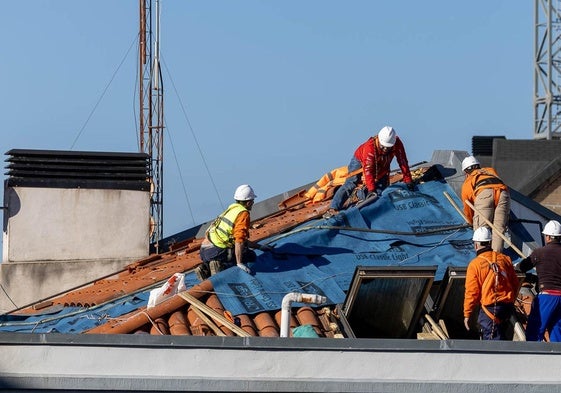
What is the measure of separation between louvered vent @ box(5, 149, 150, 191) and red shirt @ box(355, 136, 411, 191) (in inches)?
192

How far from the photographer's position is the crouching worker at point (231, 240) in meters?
17.7

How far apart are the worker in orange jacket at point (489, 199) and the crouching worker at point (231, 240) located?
9.68ft

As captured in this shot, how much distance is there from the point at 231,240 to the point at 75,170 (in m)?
6.88

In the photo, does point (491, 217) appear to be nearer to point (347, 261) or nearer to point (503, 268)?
point (347, 261)

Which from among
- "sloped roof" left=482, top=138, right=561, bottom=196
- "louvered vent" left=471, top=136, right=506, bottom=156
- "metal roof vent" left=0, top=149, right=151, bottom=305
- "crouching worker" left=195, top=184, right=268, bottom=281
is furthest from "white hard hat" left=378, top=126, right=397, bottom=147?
"louvered vent" left=471, top=136, right=506, bottom=156

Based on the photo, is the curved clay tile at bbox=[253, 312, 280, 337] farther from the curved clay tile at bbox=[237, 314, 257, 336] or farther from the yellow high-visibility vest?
the yellow high-visibility vest

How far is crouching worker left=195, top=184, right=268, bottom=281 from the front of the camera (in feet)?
58.0

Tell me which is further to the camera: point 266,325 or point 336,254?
point 336,254

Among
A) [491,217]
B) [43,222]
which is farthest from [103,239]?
[491,217]

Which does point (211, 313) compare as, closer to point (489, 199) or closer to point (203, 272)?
point (203, 272)

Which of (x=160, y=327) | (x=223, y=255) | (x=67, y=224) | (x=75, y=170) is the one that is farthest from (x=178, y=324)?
(x=75, y=170)

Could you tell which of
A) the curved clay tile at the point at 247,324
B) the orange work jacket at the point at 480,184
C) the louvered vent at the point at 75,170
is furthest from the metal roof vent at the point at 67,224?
the curved clay tile at the point at 247,324

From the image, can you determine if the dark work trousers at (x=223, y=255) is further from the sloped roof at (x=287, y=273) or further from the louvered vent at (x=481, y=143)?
the louvered vent at (x=481, y=143)

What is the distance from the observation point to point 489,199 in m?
18.6
